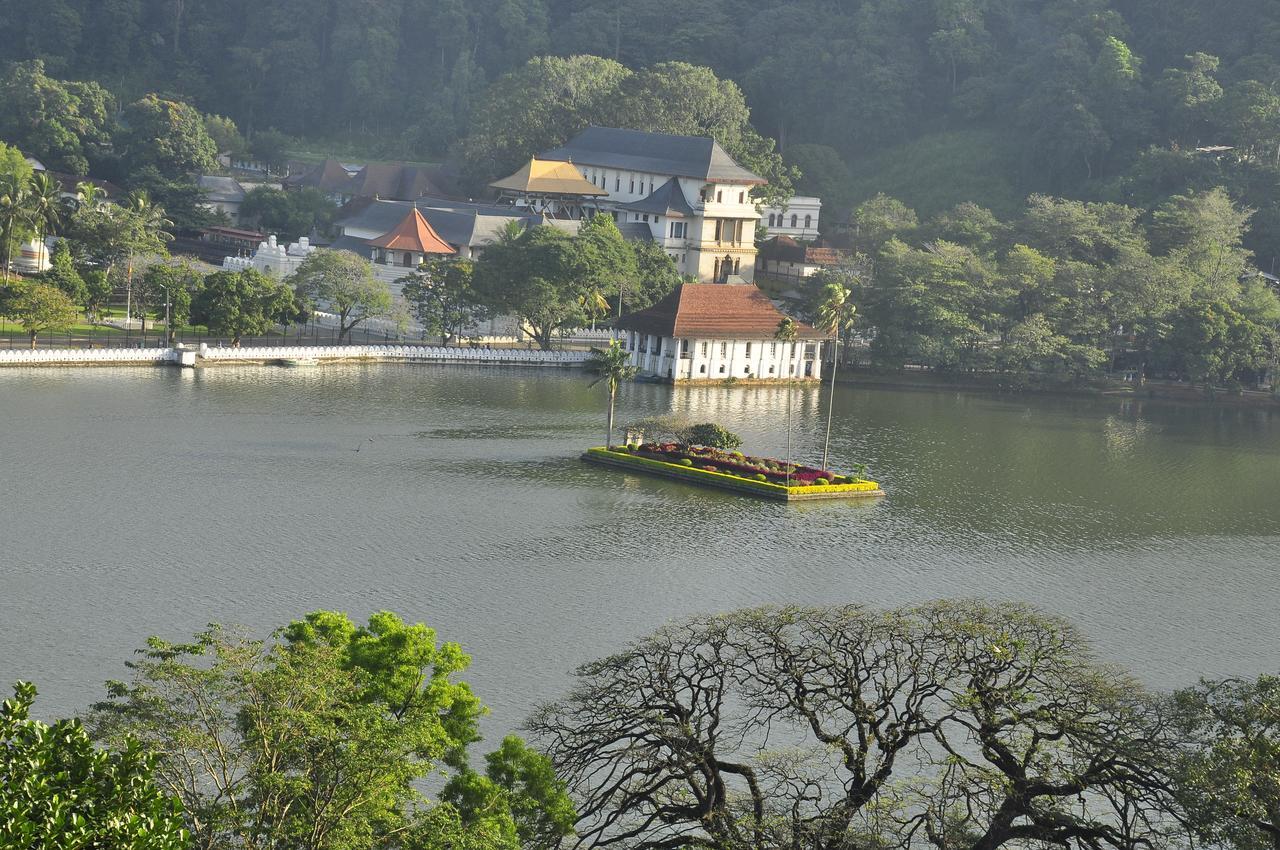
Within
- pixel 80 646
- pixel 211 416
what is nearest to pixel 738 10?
pixel 211 416

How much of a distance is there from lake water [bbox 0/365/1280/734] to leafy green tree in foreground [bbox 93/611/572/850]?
6409 millimetres

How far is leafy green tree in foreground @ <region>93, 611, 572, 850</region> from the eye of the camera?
24.8 meters

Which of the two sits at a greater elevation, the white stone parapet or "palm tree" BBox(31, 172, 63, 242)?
"palm tree" BBox(31, 172, 63, 242)

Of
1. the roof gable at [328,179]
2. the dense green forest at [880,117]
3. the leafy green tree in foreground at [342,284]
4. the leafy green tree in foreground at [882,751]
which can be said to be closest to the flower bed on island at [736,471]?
the leafy green tree in foreground at [882,751]

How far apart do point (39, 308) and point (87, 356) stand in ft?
11.5

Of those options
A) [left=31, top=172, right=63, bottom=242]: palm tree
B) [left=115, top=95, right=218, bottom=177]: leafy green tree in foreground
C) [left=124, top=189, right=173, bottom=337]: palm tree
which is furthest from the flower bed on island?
[left=115, top=95, right=218, bottom=177]: leafy green tree in foreground

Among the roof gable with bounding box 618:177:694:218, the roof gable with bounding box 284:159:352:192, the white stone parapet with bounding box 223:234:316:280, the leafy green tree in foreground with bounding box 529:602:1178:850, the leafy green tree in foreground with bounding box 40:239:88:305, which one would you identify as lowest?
the leafy green tree in foreground with bounding box 529:602:1178:850

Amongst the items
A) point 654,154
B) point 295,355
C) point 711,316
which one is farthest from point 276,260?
point 711,316

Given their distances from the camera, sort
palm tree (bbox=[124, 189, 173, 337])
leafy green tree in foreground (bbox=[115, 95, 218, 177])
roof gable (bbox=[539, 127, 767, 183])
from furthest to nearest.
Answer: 1. leafy green tree in foreground (bbox=[115, 95, 218, 177])
2. roof gable (bbox=[539, 127, 767, 183])
3. palm tree (bbox=[124, 189, 173, 337])

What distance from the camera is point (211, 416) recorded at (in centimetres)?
6369

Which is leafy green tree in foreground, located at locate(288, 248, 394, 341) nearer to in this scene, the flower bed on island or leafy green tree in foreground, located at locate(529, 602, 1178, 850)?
the flower bed on island

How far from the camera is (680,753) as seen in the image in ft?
91.5

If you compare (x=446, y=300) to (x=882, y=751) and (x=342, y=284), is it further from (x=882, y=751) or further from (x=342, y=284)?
(x=882, y=751)

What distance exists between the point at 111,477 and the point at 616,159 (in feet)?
195
